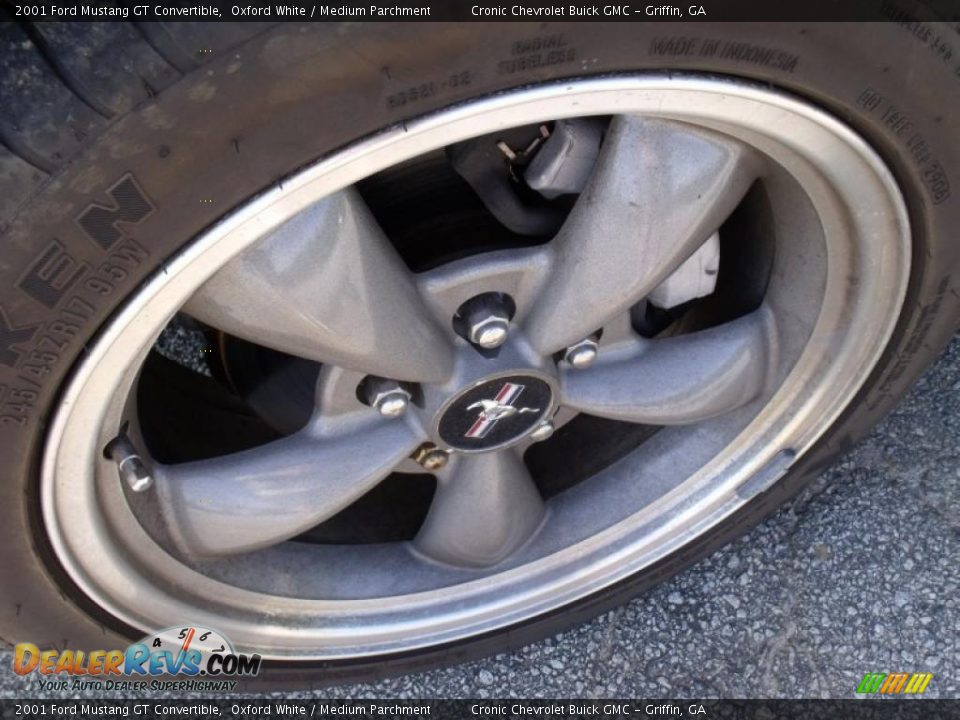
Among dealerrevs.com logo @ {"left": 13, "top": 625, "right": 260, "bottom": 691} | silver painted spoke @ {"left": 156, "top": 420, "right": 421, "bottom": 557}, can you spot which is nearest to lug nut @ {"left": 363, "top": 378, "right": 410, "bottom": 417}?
silver painted spoke @ {"left": 156, "top": 420, "right": 421, "bottom": 557}

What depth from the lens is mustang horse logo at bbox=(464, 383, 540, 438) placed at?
161 cm

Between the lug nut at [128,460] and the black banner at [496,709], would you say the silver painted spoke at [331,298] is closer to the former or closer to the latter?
the lug nut at [128,460]

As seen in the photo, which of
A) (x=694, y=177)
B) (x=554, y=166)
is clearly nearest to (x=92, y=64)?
(x=554, y=166)

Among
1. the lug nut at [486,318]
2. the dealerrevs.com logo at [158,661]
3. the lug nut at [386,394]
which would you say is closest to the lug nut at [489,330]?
the lug nut at [486,318]

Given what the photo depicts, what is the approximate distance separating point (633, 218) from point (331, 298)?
39 cm

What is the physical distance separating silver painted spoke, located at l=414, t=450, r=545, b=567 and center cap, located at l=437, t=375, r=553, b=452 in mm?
92

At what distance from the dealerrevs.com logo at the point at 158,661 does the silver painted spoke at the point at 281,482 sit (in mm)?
158

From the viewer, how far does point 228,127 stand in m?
1.11

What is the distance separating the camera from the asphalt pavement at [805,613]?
1.98 metres

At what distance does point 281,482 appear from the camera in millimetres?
1653

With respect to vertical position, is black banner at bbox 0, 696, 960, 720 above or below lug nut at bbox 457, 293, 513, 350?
below
